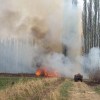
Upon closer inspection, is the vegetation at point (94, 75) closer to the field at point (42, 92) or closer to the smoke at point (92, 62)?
the smoke at point (92, 62)

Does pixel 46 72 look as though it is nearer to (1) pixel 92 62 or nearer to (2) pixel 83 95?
(1) pixel 92 62

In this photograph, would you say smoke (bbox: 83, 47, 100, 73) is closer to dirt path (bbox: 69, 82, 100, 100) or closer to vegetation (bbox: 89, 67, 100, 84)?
vegetation (bbox: 89, 67, 100, 84)

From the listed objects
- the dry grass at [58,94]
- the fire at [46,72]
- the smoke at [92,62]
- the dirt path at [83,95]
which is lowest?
the dirt path at [83,95]

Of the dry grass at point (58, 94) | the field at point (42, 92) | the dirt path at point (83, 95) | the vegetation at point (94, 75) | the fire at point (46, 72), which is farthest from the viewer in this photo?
the fire at point (46, 72)

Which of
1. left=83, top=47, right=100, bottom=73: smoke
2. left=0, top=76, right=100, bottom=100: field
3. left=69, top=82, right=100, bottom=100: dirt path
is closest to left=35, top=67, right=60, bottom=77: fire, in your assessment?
left=83, top=47, right=100, bottom=73: smoke

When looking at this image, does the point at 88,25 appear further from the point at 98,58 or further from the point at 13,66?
the point at 13,66

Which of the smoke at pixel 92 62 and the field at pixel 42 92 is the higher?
the smoke at pixel 92 62

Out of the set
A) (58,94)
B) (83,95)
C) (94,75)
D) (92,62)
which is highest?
(92,62)

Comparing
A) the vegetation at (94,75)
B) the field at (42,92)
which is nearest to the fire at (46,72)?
the vegetation at (94,75)

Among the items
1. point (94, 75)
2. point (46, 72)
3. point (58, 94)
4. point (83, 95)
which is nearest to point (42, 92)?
point (58, 94)

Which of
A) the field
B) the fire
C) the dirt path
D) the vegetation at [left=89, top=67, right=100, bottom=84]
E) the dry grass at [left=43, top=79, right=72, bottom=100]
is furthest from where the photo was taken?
the fire

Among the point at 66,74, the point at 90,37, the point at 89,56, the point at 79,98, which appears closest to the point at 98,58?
the point at 89,56

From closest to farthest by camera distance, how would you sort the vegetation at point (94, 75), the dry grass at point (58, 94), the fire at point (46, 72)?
the dry grass at point (58, 94), the vegetation at point (94, 75), the fire at point (46, 72)

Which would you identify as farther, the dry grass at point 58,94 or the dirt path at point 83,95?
the dirt path at point 83,95
